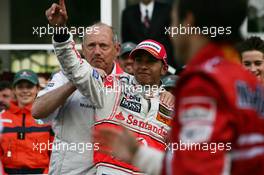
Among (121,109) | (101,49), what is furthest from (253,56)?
(121,109)

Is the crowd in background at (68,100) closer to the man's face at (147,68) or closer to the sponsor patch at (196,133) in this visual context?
the man's face at (147,68)

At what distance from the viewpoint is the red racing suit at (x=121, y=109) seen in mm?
6043

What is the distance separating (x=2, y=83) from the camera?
9523 mm

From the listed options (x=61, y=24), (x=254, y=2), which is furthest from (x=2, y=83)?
(x=61, y=24)

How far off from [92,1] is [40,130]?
2.51 metres

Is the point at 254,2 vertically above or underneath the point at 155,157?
above

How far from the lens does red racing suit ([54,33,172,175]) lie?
604 cm

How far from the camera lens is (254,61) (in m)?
7.20

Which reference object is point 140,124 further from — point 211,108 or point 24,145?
point 211,108

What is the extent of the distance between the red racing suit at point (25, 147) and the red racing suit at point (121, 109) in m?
1.77

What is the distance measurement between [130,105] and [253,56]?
4.76ft

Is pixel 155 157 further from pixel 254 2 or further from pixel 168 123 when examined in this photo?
pixel 254 2

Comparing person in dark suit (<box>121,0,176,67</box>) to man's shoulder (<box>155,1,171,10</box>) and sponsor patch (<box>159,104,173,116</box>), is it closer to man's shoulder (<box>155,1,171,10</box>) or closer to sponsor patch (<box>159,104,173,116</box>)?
man's shoulder (<box>155,1,171,10</box>)

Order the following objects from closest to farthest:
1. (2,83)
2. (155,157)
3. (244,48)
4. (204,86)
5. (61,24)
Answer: (204,86), (155,157), (61,24), (244,48), (2,83)
